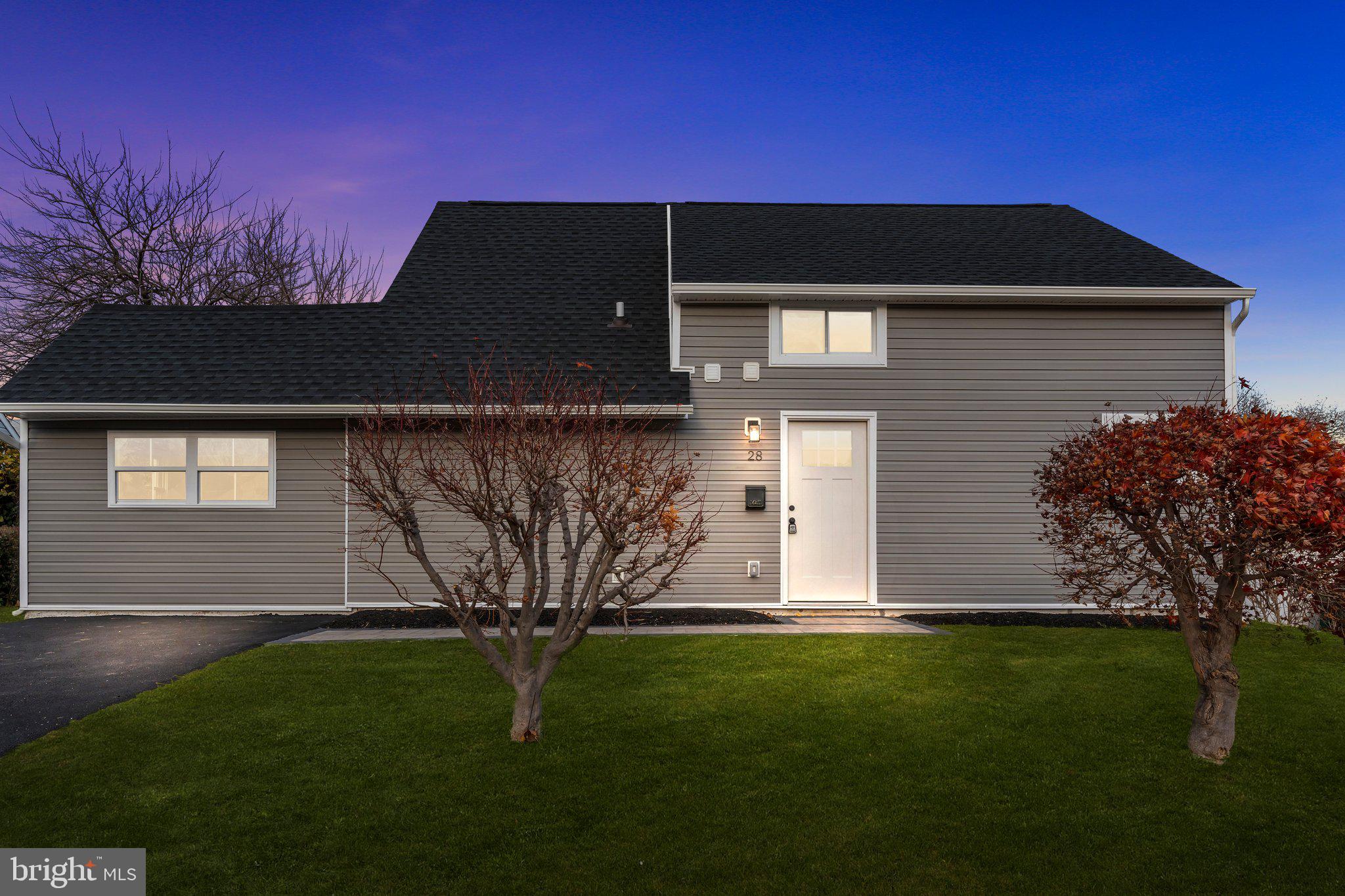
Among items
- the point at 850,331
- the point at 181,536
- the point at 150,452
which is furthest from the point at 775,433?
the point at 150,452

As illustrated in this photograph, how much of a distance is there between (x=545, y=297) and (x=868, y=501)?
5.52 m

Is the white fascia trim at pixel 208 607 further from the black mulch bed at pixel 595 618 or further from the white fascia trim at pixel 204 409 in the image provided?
the white fascia trim at pixel 204 409

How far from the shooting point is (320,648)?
6664mm

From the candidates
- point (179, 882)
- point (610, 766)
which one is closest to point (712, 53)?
point (610, 766)

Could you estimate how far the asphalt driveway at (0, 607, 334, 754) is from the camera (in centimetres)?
511

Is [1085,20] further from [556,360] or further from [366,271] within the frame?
[366,271]

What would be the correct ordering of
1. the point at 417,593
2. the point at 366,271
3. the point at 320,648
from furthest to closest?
1. the point at 366,271
2. the point at 417,593
3. the point at 320,648

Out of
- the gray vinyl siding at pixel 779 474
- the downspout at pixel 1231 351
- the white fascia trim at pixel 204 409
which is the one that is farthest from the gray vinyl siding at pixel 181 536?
the downspout at pixel 1231 351

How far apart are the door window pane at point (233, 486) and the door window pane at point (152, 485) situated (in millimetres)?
246

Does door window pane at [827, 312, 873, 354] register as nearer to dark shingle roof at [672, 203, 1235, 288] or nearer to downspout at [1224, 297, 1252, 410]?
dark shingle roof at [672, 203, 1235, 288]

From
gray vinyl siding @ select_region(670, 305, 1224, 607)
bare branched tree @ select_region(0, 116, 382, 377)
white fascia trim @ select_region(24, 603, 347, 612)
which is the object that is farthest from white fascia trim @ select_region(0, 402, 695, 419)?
bare branched tree @ select_region(0, 116, 382, 377)

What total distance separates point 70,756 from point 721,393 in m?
6.85

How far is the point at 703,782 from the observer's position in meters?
3.80

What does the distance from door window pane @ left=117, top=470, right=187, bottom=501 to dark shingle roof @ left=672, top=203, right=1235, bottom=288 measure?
6.94 meters
